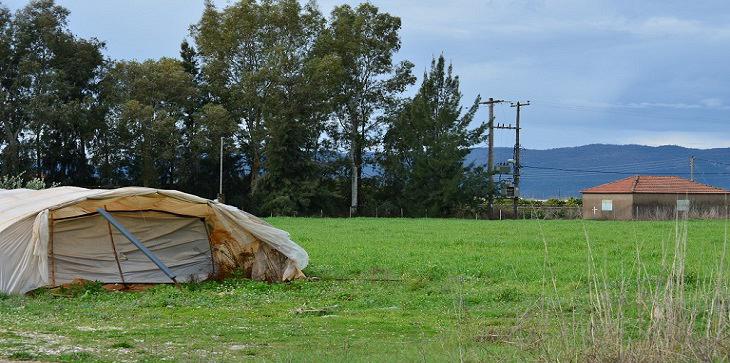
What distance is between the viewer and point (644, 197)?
2815 inches

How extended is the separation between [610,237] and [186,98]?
1750 inches

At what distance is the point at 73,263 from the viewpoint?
2020cm

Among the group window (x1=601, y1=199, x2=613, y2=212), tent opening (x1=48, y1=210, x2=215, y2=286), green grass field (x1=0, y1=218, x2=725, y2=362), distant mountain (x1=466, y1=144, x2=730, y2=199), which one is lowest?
green grass field (x1=0, y1=218, x2=725, y2=362)

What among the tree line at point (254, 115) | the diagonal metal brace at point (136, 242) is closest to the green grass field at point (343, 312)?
the diagonal metal brace at point (136, 242)

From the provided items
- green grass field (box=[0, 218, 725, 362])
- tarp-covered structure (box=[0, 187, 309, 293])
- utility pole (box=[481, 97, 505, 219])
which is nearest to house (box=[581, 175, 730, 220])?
utility pole (box=[481, 97, 505, 219])

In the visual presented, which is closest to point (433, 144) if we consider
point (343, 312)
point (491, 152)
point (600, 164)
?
point (491, 152)

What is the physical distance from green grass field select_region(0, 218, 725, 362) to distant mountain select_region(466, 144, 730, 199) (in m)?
98.8

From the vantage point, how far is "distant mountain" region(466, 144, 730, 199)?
131500mm

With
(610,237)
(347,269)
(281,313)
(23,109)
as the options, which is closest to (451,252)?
(347,269)

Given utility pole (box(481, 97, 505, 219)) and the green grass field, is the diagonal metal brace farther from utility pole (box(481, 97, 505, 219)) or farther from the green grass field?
utility pole (box(481, 97, 505, 219))

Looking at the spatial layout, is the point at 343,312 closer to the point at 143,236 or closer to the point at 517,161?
the point at 143,236

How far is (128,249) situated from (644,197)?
186 feet

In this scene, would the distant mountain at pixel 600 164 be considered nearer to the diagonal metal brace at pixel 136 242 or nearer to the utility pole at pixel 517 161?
the utility pole at pixel 517 161

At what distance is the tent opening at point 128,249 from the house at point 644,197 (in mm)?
51565
